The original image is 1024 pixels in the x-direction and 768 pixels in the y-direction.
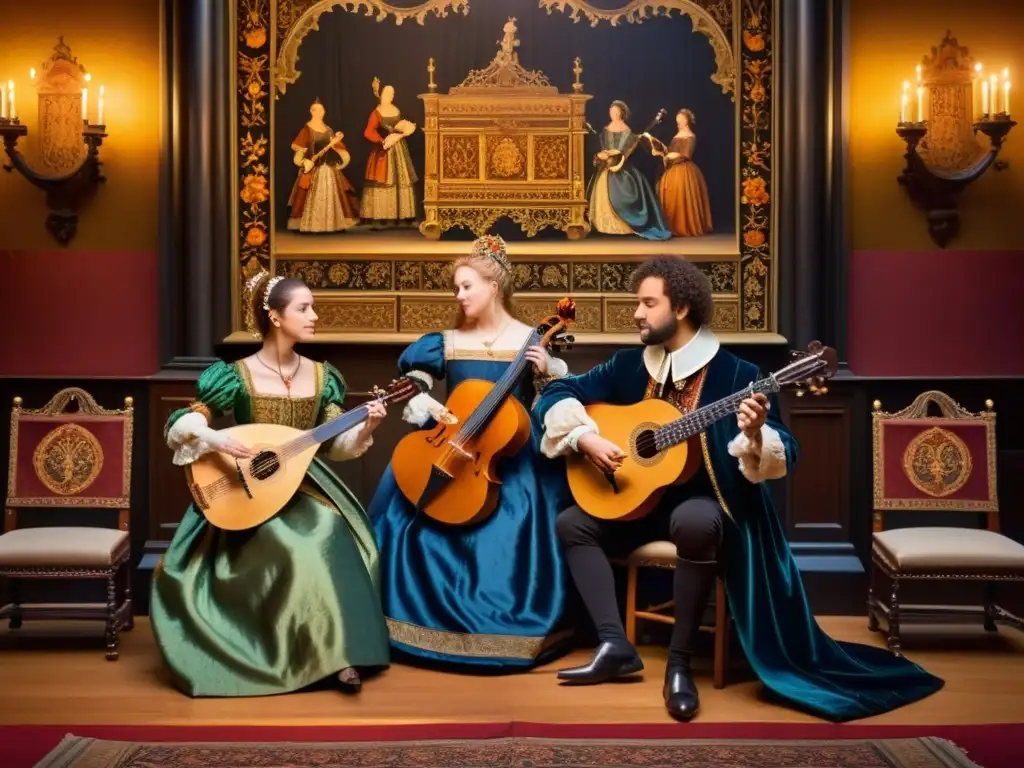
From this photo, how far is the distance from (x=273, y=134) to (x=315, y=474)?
1.73 metres

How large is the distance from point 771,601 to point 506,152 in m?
2.33

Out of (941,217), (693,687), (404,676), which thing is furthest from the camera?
→ (941,217)

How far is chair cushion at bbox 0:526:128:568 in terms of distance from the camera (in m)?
5.13

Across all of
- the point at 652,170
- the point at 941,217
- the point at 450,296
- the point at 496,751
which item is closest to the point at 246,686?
the point at 496,751

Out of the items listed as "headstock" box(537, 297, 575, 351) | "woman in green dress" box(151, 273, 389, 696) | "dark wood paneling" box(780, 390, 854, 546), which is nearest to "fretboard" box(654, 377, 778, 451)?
"headstock" box(537, 297, 575, 351)

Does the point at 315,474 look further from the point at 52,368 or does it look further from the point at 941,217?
the point at 941,217

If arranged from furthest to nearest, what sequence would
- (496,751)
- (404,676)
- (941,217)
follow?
(941,217) < (404,676) < (496,751)

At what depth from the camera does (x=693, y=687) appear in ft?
15.1

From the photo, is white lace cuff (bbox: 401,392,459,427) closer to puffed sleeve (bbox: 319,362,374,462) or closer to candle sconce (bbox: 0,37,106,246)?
puffed sleeve (bbox: 319,362,374,462)

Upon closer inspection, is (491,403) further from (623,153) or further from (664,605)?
(623,153)

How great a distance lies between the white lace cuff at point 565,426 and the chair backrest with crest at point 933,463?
1436 mm

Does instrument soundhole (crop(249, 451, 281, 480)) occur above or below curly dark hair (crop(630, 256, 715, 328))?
below

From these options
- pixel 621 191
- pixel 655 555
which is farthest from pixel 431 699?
pixel 621 191

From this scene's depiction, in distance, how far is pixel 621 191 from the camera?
600 cm
